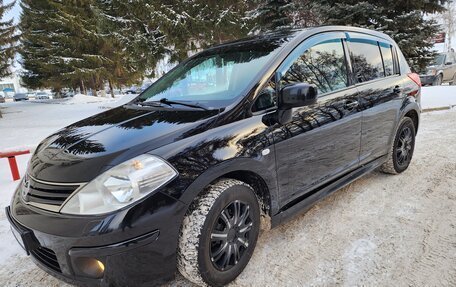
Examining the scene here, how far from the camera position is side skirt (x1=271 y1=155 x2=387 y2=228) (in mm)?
2613

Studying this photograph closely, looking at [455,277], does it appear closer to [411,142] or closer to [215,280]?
[215,280]

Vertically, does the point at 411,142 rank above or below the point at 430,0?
below

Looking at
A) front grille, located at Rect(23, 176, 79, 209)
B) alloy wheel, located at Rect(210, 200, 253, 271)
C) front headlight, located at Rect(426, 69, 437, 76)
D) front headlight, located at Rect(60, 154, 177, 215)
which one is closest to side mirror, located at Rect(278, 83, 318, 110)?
alloy wheel, located at Rect(210, 200, 253, 271)

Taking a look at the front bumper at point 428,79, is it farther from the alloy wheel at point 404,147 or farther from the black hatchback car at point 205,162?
the black hatchback car at point 205,162

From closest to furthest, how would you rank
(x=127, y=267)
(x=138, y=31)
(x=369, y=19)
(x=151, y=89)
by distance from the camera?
(x=127, y=267) < (x=151, y=89) < (x=369, y=19) < (x=138, y=31)

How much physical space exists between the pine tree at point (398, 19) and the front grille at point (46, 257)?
11.4 meters

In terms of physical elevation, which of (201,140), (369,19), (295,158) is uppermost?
(369,19)

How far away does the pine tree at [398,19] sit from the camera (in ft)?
36.6

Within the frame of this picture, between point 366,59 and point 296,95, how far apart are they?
67.3 inches

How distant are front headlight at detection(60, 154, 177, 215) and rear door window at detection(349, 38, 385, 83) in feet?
8.06

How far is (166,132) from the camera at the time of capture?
2.10 m

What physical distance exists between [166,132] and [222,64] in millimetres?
1157

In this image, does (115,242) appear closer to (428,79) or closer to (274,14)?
(274,14)

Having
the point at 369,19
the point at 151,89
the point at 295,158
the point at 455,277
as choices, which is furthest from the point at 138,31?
the point at 455,277
